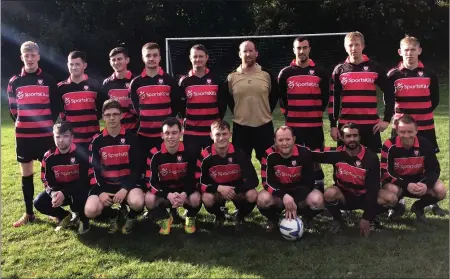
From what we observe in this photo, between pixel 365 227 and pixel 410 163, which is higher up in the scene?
pixel 410 163

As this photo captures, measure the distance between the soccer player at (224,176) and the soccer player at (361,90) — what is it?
962 mm

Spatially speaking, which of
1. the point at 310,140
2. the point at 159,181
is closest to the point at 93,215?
the point at 159,181

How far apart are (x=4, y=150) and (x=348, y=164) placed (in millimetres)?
6190

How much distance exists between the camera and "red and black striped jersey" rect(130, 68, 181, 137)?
155 inches

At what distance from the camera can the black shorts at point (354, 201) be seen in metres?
3.54

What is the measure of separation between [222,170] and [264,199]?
443mm

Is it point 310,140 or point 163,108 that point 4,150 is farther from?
point 310,140

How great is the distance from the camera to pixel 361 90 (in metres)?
3.85

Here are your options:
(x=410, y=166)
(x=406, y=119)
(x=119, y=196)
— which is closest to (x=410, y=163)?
(x=410, y=166)

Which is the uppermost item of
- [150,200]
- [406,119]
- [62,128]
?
[62,128]

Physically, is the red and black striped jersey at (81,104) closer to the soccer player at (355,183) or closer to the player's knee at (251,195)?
the player's knee at (251,195)

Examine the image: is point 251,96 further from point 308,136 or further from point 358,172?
point 358,172

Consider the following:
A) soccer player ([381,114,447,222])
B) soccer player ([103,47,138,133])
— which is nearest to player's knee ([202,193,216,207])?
soccer player ([103,47,138,133])

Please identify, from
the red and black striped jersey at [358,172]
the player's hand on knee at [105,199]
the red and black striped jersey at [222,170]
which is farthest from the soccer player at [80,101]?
the red and black striped jersey at [358,172]
